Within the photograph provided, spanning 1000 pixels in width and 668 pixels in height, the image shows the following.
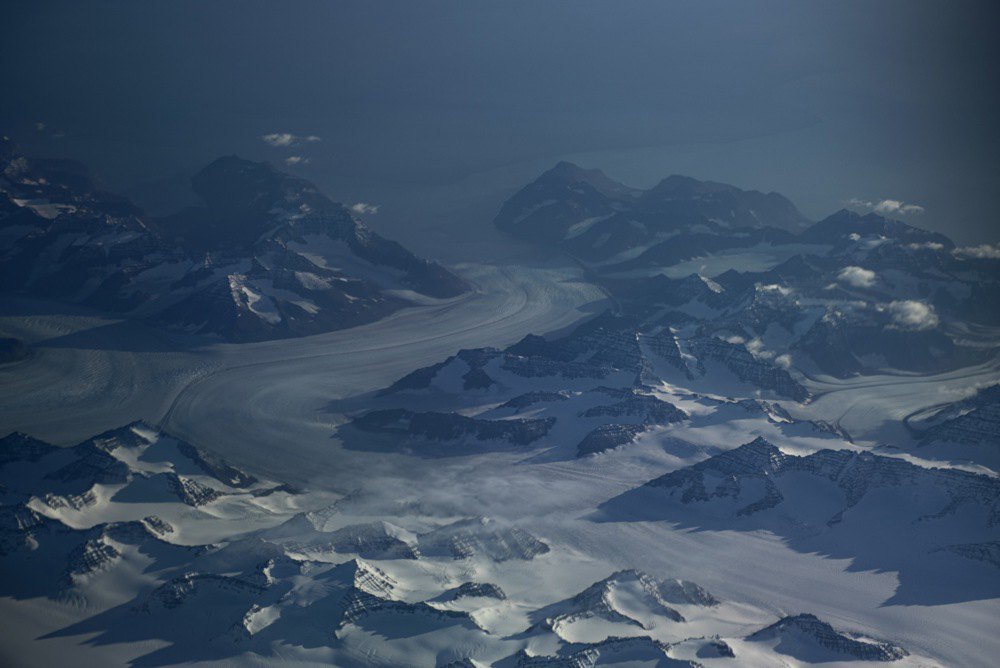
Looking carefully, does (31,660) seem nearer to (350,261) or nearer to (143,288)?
(143,288)

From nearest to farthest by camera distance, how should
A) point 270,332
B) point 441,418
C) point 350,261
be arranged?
point 441,418
point 270,332
point 350,261

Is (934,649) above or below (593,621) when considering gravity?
below

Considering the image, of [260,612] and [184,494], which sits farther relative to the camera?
[184,494]

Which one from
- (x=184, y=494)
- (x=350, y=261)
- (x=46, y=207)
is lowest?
(x=184, y=494)

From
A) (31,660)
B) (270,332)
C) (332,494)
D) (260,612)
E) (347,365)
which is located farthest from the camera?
(270,332)

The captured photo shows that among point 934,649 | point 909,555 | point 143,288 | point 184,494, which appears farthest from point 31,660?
point 143,288

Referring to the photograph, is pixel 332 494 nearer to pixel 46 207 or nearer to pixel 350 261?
A: pixel 350 261

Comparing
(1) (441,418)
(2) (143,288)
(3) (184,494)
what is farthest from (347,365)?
(3) (184,494)
